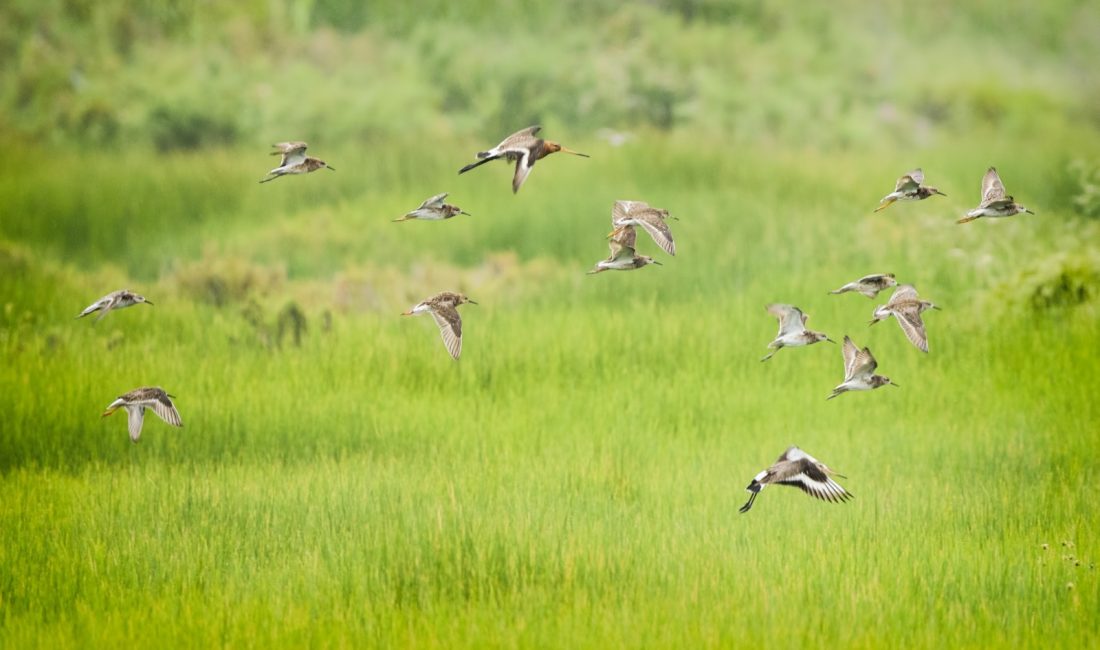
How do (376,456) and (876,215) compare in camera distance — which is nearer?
(376,456)

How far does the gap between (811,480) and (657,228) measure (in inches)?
80.8

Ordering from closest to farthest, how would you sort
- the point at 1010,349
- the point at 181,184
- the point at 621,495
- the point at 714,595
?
the point at 714,595
the point at 621,495
the point at 1010,349
the point at 181,184

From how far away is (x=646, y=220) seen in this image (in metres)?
10.0

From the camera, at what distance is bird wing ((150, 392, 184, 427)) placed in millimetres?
10516

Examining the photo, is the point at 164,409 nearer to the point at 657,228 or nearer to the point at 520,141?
the point at 520,141

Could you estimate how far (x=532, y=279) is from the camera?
55.6 ft

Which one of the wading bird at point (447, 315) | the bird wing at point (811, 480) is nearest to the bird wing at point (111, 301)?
the wading bird at point (447, 315)

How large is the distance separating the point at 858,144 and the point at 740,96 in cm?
196

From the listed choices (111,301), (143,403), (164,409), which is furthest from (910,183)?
(111,301)

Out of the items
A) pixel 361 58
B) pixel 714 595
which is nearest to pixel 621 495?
pixel 714 595

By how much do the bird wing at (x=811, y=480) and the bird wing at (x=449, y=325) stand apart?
249 centimetres

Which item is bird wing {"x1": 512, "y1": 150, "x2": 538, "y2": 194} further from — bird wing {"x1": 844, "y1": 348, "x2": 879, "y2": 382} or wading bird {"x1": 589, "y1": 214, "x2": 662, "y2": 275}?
bird wing {"x1": 844, "y1": 348, "x2": 879, "y2": 382}

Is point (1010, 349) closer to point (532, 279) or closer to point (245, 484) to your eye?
point (532, 279)

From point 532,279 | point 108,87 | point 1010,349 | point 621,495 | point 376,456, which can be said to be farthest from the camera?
point 108,87
